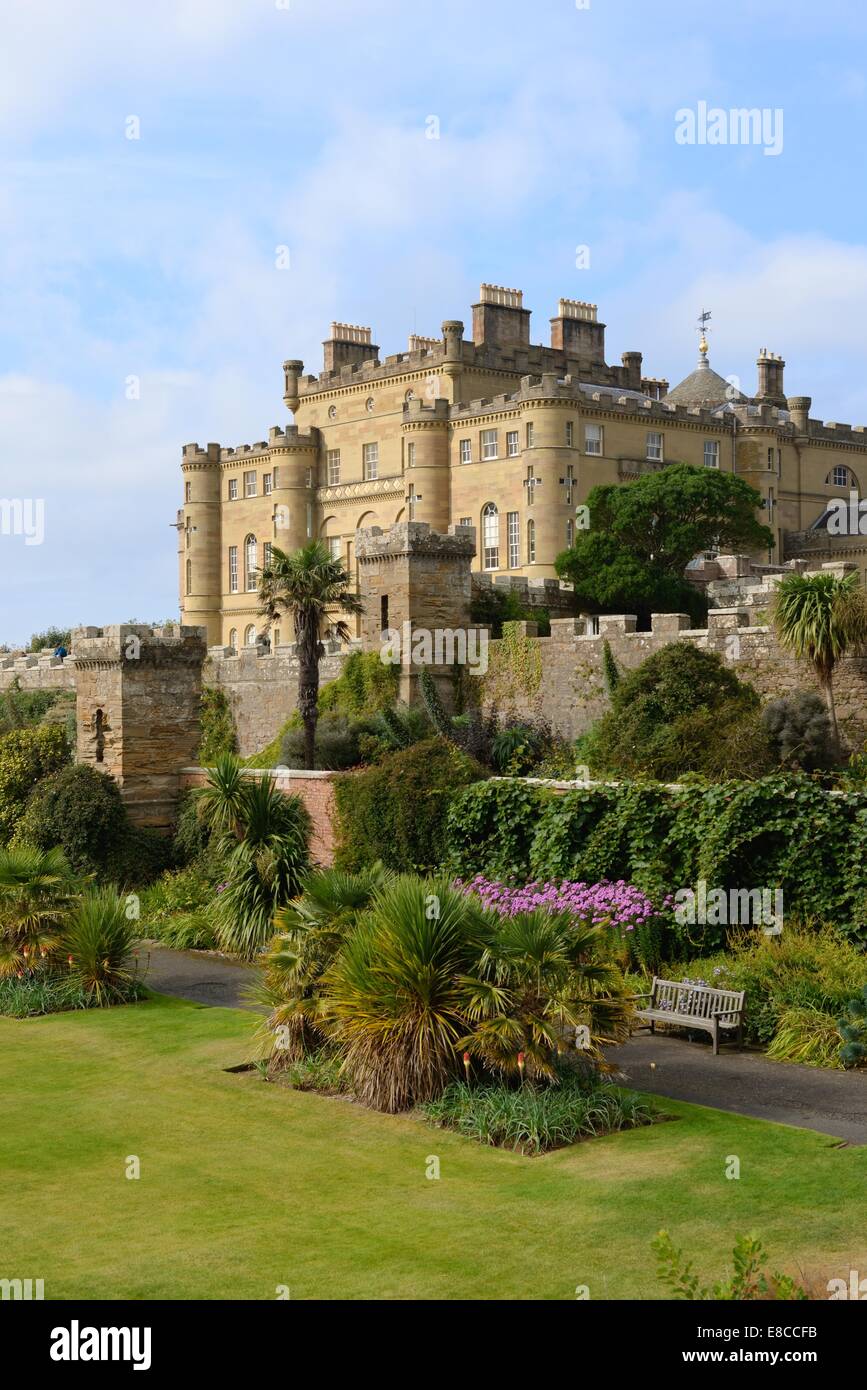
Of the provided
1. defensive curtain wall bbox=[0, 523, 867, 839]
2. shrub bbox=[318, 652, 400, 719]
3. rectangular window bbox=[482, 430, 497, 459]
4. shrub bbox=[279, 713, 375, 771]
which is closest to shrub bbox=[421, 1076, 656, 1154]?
defensive curtain wall bbox=[0, 523, 867, 839]

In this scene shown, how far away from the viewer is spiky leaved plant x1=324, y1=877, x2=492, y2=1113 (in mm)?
13344

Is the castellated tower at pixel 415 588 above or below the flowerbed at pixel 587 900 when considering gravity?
above

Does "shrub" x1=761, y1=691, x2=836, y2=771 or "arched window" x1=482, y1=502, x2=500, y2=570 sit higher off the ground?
"arched window" x1=482, y1=502, x2=500, y2=570

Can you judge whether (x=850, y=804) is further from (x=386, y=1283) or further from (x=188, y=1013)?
(x=386, y=1283)

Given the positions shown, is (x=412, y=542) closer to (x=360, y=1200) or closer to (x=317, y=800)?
(x=317, y=800)

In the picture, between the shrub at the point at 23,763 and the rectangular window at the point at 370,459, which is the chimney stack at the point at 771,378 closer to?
the rectangular window at the point at 370,459

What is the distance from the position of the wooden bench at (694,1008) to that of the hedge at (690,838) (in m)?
2.05

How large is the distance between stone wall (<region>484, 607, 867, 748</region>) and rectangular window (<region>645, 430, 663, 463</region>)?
24.1 metres

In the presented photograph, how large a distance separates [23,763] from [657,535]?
22.4 metres

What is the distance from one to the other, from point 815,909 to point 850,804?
1.29 m

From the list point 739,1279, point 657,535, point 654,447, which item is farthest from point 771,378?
point 739,1279

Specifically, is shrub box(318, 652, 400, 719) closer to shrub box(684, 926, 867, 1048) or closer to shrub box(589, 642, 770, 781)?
shrub box(589, 642, 770, 781)

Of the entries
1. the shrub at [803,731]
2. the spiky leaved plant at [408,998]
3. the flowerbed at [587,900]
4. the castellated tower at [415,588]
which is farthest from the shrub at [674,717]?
the spiky leaved plant at [408,998]

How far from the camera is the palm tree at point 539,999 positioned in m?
12.9
